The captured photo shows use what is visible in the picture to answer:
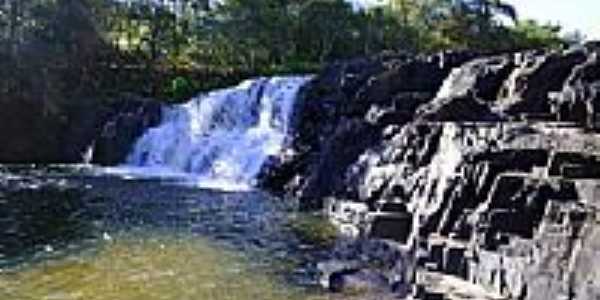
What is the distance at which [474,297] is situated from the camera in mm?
25188

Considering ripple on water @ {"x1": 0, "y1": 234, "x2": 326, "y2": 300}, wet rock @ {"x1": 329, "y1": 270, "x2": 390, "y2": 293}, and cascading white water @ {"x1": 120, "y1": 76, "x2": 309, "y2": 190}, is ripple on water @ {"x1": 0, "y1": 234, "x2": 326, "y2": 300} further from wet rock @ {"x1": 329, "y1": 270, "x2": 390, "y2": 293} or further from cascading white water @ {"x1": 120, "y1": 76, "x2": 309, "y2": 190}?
cascading white water @ {"x1": 120, "y1": 76, "x2": 309, "y2": 190}

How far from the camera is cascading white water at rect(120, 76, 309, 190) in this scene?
58688 mm

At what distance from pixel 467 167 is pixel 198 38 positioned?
62.6 meters

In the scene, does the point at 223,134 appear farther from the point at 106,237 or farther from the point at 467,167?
the point at 467,167

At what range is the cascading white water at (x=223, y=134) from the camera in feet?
193

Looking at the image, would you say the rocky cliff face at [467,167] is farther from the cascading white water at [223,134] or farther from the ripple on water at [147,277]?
the ripple on water at [147,277]

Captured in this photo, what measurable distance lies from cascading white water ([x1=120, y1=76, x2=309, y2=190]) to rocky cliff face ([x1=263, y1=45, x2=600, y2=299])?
2.96 meters

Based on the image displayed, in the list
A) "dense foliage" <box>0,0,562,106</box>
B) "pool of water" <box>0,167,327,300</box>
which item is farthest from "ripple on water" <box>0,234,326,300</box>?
"dense foliage" <box>0,0,562,106</box>

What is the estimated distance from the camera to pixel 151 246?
34.5 m

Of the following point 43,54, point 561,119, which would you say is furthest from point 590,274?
point 43,54

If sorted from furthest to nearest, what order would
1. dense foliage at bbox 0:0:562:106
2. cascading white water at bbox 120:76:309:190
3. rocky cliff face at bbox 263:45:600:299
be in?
dense foliage at bbox 0:0:562:106 < cascading white water at bbox 120:76:309:190 < rocky cliff face at bbox 263:45:600:299

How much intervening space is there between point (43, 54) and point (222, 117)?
1490 cm

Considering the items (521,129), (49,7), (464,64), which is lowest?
(521,129)

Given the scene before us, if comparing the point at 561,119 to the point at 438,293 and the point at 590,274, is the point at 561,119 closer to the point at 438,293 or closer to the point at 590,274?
the point at 438,293
